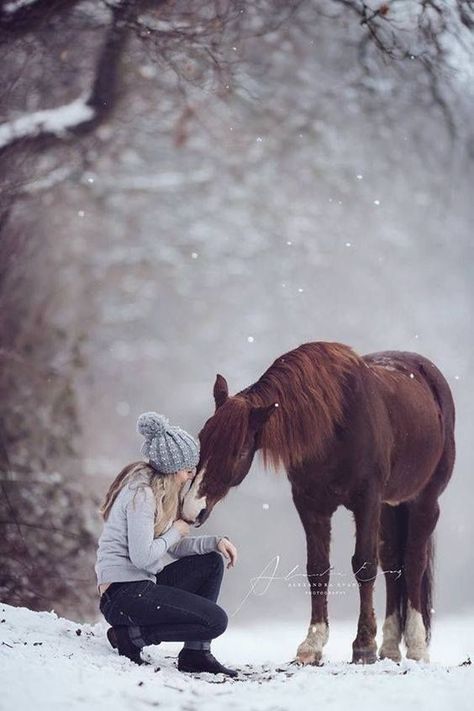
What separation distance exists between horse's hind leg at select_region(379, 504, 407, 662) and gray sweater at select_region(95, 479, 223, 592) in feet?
3.84

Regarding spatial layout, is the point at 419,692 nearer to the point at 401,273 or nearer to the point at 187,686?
the point at 187,686

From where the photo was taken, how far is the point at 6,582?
13.7ft

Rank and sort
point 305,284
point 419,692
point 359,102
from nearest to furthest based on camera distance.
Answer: point 419,692 → point 359,102 → point 305,284

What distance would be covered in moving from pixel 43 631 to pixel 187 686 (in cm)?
62

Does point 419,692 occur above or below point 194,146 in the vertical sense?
below

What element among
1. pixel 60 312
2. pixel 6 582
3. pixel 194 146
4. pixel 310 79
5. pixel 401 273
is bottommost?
pixel 6 582

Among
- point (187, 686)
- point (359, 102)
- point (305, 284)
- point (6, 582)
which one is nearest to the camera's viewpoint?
point (187, 686)

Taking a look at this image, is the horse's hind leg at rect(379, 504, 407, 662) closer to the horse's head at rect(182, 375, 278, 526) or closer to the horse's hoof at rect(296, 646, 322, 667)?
the horse's hoof at rect(296, 646, 322, 667)

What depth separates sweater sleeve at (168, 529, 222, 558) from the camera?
257cm

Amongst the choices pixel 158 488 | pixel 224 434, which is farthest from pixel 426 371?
pixel 158 488

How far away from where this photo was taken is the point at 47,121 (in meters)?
4.56

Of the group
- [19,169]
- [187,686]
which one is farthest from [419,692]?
[19,169]

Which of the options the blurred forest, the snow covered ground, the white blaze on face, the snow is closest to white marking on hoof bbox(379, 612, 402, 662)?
the snow covered ground

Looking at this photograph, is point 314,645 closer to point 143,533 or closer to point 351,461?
point 351,461
